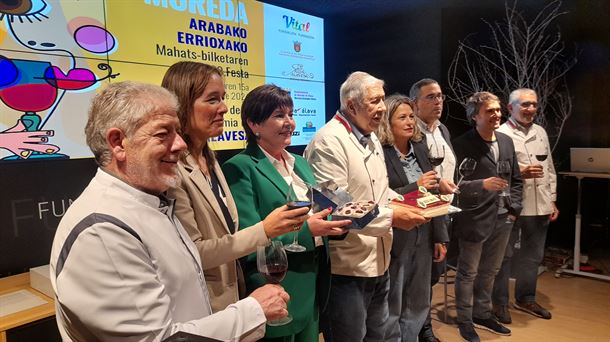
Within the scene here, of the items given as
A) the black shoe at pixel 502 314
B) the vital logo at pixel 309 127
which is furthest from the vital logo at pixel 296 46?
the black shoe at pixel 502 314

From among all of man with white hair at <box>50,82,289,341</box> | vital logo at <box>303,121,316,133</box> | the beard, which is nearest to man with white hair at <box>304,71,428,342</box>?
man with white hair at <box>50,82,289,341</box>

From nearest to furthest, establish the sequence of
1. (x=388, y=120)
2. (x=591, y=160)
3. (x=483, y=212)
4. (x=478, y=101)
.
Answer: (x=388, y=120)
(x=483, y=212)
(x=478, y=101)
(x=591, y=160)

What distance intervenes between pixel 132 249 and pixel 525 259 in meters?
3.56

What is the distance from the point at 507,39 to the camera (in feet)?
16.0

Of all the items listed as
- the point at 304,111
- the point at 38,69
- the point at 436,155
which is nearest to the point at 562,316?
the point at 436,155

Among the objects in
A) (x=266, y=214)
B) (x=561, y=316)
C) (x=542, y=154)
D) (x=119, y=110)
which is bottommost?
(x=561, y=316)

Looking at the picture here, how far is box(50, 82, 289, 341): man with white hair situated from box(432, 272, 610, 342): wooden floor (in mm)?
2619

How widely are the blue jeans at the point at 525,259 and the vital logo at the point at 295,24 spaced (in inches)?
104

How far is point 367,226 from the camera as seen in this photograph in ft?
6.30

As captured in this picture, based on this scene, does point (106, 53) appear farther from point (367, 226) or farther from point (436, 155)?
point (436, 155)

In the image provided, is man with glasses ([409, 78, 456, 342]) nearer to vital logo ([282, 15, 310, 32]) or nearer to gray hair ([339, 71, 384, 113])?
gray hair ([339, 71, 384, 113])

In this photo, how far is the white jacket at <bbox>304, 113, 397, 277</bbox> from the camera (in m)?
1.98

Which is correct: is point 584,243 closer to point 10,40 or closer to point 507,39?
point 507,39

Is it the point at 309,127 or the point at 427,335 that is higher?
the point at 309,127
